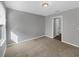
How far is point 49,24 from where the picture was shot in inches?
242

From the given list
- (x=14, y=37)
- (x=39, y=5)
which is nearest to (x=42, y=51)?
(x=39, y=5)

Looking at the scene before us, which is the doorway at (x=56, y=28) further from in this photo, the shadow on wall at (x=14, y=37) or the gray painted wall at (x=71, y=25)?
the shadow on wall at (x=14, y=37)

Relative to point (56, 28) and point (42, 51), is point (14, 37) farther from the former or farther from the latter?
point (56, 28)

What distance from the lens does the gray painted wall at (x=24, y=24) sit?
4290 millimetres

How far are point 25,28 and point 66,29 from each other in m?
2.95

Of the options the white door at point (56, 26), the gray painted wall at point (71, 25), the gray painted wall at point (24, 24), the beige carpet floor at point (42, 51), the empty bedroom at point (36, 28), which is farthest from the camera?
the white door at point (56, 26)

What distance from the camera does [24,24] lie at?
5.00 meters

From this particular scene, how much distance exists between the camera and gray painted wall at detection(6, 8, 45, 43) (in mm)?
4290

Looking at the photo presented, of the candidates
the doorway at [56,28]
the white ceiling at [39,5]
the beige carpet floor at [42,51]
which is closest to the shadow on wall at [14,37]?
the beige carpet floor at [42,51]

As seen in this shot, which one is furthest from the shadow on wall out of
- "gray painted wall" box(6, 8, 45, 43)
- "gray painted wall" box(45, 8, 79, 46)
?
"gray painted wall" box(45, 8, 79, 46)

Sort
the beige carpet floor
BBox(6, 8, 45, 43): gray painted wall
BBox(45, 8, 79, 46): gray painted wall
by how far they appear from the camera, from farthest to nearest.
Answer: BBox(6, 8, 45, 43): gray painted wall
BBox(45, 8, 79, 46): gray painted wall
the beige carpet floor

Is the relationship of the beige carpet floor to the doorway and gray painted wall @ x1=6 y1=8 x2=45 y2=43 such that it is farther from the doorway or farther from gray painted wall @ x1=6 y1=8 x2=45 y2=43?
the doorway

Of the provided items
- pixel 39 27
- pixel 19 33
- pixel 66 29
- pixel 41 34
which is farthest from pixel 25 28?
pixel 66 29

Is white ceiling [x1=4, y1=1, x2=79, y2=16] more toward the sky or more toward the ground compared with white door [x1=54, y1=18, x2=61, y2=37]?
more toward the sky
